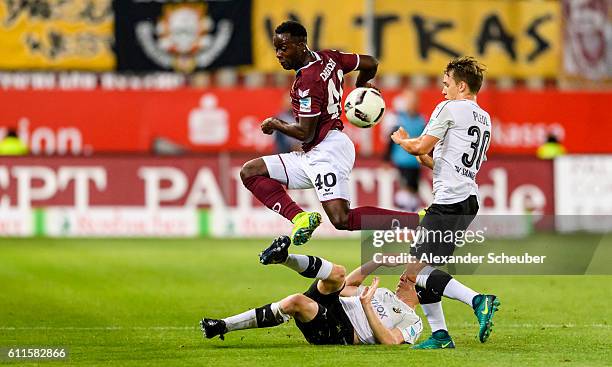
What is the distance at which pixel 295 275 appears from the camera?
16.5 m

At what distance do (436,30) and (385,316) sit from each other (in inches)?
658

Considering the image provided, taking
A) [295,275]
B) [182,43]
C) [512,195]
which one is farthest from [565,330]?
[182,43]

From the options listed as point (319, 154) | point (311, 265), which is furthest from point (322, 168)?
point (311, 265)

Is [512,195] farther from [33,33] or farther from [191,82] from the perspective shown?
[33,33]

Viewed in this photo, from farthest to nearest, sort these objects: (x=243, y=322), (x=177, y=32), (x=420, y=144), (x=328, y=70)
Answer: (x=177, y=32) < (x=328, y=70) < (x=243, y=322) < (x=420, y=144)

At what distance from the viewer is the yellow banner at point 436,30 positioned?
85.4 ft

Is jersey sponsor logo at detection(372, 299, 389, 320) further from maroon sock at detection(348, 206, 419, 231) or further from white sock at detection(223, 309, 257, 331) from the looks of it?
maroon sock at detection(348, 206, 419, 231)

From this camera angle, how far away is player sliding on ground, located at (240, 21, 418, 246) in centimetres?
1127

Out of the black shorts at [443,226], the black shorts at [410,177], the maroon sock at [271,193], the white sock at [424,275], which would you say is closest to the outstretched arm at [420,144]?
the black shorts at [443,226]

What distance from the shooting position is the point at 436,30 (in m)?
26.3

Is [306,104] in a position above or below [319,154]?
above

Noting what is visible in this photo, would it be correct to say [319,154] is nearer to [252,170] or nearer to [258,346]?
[252,170]
